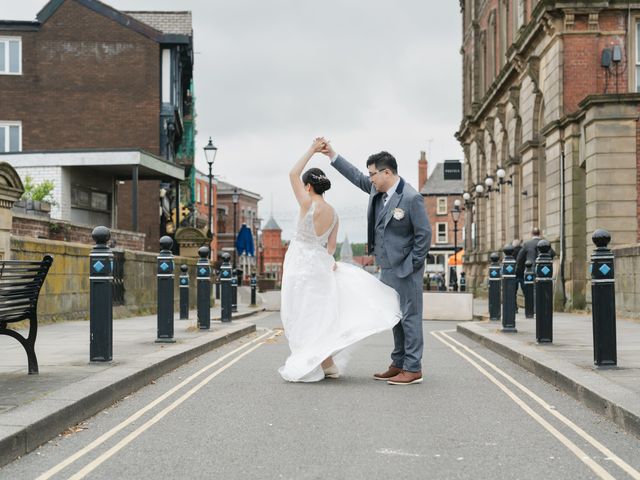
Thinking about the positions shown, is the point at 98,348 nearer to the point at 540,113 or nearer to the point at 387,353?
the point at 387,353

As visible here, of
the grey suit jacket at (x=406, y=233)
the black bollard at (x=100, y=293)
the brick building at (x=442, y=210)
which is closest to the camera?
the grey suit jacket at (x=406, y=233)

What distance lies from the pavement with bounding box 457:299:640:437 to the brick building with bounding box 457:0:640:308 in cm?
674

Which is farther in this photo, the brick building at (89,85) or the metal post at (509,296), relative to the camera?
the brick building at (89,85)


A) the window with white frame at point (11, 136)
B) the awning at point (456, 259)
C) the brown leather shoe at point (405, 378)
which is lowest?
the brown leather shoe at point (405, 378)

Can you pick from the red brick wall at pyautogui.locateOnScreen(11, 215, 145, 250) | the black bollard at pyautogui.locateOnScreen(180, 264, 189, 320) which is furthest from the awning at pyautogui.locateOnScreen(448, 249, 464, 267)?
the black bollard at pyautogui.locateOnScreen(180, 264, 189, 320)

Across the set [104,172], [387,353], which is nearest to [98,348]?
[387,353]

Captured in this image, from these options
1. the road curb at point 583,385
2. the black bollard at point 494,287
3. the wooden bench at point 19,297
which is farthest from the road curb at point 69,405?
the black bollard at point 494,287

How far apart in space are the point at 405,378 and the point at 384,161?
204cm

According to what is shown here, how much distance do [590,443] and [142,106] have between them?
35.1 m

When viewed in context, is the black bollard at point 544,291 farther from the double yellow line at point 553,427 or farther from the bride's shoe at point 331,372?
the bride's shoe at point 331,372

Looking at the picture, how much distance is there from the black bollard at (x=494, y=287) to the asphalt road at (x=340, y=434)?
311 inches

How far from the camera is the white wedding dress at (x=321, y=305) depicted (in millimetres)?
8203

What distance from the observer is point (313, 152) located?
839 cm

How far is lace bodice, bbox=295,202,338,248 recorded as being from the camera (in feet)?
27.4
